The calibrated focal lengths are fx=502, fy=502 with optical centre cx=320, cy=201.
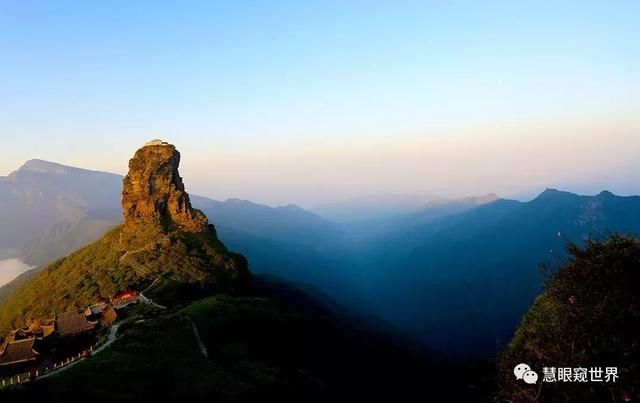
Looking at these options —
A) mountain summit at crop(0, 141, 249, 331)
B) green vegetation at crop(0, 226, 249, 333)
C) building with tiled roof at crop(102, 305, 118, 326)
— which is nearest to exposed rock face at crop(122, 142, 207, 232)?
mountain summit at crop(0, 141, 249, 331)

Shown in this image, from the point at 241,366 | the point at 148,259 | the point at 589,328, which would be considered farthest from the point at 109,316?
the point at 589,328

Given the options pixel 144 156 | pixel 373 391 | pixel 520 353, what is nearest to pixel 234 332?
pixel 373 391

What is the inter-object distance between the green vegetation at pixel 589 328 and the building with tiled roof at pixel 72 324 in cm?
5101

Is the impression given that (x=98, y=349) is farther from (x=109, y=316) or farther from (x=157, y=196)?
(x=157, y=196)

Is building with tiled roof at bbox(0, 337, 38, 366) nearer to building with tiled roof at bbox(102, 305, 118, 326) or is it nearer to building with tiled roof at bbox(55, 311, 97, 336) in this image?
building with tiled roof at bbox(55, 311, 97, 336)

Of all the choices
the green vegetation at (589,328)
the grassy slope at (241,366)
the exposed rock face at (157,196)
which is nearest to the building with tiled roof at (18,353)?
the grassy slope at (241,366)

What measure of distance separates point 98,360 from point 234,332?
972 inches

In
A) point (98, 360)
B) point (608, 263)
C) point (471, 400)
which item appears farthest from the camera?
point (471, 400)

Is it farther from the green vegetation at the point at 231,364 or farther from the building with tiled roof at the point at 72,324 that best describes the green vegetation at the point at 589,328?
the building with tiled roof at the point at 72,324

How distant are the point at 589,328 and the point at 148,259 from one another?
9501 cm

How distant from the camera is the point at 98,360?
148 feet

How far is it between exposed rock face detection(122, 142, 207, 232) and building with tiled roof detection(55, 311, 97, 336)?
176ft

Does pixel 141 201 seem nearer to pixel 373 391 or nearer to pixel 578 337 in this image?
pixel 373 391

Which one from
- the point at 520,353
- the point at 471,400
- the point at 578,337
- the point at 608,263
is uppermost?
the point at 608,263
